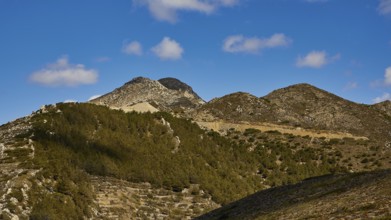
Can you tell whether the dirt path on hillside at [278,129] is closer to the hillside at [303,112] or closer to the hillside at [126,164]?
the hillside at [303,112]

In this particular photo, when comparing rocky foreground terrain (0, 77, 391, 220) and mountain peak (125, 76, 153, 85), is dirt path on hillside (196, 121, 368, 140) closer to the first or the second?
rocky foreground terrain (0, 77, 391, 220)

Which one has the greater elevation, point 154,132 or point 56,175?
point 154,132

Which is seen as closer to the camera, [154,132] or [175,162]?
[175,162]

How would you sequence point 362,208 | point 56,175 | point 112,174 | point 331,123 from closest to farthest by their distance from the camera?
point 362,208, point 56,175, point 112,174, point 331,123

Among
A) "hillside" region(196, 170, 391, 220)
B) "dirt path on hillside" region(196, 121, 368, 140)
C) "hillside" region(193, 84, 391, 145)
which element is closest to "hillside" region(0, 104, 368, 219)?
"dirt path on hillside" region(196, 121, 368, 140)

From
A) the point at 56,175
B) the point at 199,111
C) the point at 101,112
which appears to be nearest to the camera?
Result: the point at 56,175

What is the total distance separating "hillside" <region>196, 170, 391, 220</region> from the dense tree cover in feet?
39.1

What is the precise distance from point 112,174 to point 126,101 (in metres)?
67.8

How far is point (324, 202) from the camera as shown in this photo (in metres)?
26.0

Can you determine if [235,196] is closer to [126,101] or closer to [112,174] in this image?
[112,174]

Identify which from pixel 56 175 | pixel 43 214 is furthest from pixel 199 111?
pixel 43 214

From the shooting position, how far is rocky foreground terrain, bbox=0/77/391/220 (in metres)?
33.3

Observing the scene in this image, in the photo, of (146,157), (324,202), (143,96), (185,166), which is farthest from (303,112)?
(324,202)

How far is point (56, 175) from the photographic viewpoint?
41.8m
